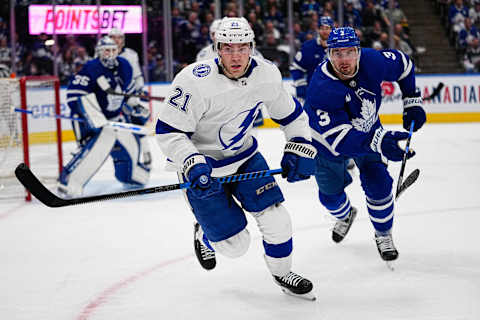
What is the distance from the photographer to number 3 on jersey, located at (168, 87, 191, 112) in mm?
2441

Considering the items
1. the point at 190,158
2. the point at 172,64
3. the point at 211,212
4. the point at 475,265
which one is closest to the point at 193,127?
the point at 190,158

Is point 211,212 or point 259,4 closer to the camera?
point 211,212

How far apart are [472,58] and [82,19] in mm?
5422

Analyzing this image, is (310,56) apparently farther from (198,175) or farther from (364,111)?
(198,175)

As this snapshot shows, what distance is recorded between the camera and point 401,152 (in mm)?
2824

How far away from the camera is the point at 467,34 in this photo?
1008 cm

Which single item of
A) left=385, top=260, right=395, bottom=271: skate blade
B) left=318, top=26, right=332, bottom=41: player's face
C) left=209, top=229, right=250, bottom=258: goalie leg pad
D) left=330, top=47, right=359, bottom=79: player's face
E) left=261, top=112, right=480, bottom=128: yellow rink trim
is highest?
left=330, top=47, right=359, bottom=79: player's face

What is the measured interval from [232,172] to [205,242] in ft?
1.35

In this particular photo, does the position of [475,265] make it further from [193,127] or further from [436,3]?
[436,3]

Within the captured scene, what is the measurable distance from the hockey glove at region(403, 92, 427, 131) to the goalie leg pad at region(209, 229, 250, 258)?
3.20 ft

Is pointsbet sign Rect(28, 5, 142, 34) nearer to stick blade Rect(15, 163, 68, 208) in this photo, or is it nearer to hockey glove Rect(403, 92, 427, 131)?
hockey glove Rect(403, 92, 427, 131)

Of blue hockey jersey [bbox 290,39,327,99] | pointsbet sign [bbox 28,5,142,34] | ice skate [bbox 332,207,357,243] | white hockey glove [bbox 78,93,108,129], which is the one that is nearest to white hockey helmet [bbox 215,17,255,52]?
ice skate [bbox 332,207,357,243]

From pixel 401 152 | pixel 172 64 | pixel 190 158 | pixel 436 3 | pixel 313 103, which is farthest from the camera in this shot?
pixel 436 3

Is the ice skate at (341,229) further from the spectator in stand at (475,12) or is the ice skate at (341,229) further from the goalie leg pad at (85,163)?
the spectator in stand at (475,12)
